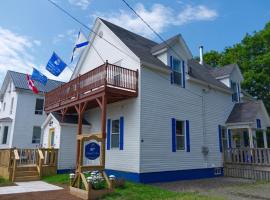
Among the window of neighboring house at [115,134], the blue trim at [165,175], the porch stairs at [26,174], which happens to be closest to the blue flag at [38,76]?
the porch stairs at [26,174]

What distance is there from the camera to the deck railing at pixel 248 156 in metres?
14.4

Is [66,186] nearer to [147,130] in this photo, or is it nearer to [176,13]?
[147,130]

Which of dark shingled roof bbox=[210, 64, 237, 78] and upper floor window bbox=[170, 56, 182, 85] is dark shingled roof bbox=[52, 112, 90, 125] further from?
dark shingled roof bbox=[210, 64, 237, 78]

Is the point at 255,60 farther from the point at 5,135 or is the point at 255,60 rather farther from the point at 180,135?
the point at 5,135

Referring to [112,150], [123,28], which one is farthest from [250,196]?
[123,28]

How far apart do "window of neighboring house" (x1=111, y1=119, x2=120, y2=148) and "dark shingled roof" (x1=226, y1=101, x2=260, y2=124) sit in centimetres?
846

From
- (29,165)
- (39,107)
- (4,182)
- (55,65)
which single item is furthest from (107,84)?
(39,107)

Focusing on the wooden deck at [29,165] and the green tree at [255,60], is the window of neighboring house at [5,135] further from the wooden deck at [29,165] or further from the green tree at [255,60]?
the green tree at [255,60]

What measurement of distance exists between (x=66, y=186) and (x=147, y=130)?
454cm

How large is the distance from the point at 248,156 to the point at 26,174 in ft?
42.4

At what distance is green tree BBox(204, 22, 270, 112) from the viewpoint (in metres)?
26.2

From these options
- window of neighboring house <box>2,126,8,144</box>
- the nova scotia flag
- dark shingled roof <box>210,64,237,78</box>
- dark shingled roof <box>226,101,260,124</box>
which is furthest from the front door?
dark shingled roof <box>210,64,237,78</box>

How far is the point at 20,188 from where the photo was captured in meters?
10.2

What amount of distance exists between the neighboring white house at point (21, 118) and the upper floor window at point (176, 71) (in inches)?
612
